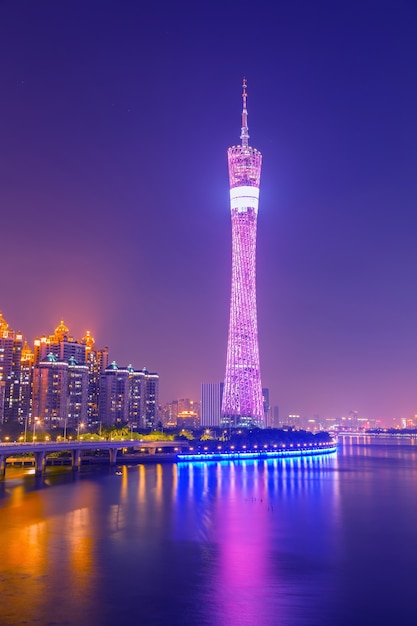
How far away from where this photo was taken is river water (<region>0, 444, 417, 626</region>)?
1950 cm

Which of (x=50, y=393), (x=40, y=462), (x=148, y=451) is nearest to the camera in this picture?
(x=40, y=462)

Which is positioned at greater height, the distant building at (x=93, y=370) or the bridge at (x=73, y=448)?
the distant building at (x=93, y=370)

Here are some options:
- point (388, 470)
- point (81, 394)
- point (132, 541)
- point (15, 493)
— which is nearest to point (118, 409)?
point (81, 394)

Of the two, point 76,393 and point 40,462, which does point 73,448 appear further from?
point 76,393

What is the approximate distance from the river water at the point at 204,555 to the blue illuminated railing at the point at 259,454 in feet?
108

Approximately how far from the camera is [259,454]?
307ft

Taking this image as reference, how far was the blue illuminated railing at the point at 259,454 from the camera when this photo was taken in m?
82.1

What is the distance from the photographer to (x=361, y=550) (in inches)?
1113

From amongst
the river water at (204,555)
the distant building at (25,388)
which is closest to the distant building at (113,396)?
the distant building at (25,388)

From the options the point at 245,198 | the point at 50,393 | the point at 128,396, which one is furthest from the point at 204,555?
the point at 128,396

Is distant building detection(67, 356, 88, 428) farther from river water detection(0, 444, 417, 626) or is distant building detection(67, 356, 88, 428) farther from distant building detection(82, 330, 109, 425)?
river water detection(0, 444, 417, 626)

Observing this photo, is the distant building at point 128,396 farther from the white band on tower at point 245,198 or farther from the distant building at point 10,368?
the white band on tower at point 245,198

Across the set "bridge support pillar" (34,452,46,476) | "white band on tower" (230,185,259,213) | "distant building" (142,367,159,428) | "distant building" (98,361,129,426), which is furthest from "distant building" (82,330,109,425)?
"bridge support pillar" (34,452,46,476)

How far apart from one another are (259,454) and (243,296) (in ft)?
82.1
